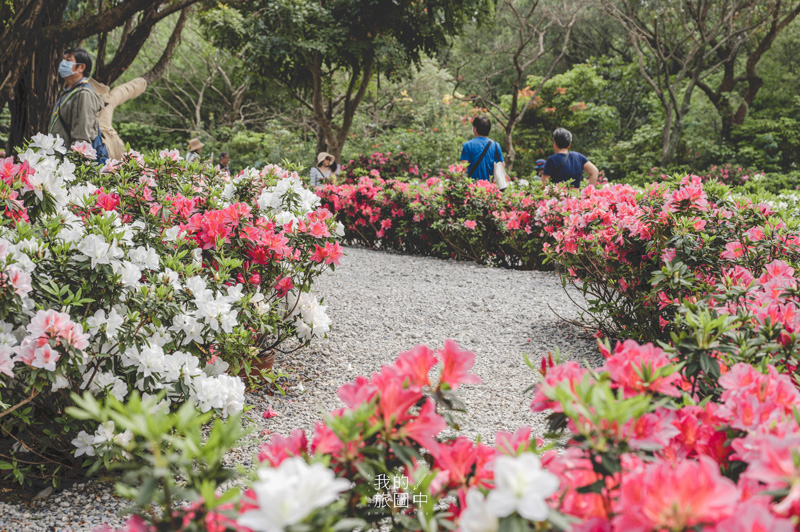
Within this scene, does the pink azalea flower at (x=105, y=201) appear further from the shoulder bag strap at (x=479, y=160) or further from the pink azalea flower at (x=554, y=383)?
the shoulder bag strap at (x=479, y=160)

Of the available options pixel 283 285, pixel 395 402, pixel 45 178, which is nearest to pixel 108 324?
pixel 45 178

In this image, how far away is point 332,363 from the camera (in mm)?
3475

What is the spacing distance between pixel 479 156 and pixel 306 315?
4062 millimetres

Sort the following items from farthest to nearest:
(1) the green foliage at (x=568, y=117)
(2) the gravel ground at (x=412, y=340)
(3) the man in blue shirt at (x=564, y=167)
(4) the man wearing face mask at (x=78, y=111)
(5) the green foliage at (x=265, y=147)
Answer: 1. (1) the green foliage at (x=568, y=117)
2. (5) the green foliage at (x=265, y=147)
3. (3) the man in blue shirt at (x=564, y=167)
4. (4) the man wearing face mask at (x=78, y=111)
5. (2) the gravel ground at (x=412, y=340)

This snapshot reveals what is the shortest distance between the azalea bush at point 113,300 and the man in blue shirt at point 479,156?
4.01m

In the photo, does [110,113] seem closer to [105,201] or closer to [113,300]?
[105,201]

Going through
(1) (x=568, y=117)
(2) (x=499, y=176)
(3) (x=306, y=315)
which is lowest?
(3) (x=306, y=315)

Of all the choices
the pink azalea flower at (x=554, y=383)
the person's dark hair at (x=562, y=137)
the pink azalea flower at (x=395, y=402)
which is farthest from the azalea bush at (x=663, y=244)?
the person's dark hair at (x=562, y=137)

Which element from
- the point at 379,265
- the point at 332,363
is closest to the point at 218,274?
the point at 332,363

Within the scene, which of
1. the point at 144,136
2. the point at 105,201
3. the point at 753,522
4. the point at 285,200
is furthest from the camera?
the point at 144,136

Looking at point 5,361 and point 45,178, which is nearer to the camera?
point 5,361

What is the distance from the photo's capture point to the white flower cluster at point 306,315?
10.4 feet

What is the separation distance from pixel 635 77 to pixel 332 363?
17.9 metres

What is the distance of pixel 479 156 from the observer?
661 centimetres
